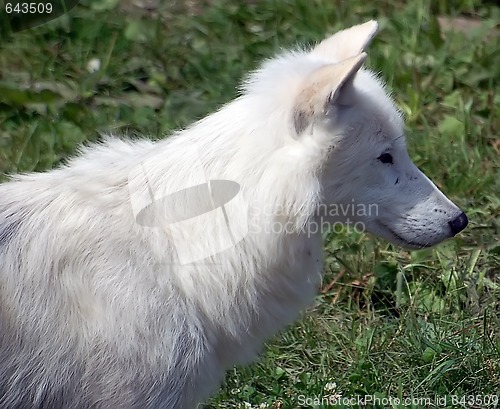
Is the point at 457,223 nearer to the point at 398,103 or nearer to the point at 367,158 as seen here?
the point at 367,158

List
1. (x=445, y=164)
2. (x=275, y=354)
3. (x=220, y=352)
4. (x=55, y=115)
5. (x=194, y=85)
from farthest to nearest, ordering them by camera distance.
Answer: (x=194, y=85)
(x=55, y=115)
(x=445, y=164)
(x=275, y=354)
(x=220, y=352)

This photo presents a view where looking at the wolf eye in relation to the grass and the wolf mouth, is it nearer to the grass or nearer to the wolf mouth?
the wolf mouth

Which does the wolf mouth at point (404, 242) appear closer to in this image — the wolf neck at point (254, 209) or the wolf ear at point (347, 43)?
the wolf neck at point (254, 209)

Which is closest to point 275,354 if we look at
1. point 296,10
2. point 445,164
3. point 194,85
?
point 445,164

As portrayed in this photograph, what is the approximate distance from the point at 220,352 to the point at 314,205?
59 centimetres

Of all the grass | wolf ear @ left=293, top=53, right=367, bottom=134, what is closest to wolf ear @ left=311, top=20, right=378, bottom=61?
wolf ear @ left=293, top=53, right=367, bottom=134

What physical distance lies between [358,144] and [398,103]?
2544 mm

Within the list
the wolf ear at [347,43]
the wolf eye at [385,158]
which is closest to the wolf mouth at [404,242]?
the wolf eye at [385,158]

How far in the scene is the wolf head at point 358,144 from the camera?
2.90 metres

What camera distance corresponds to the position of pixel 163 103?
5578mm

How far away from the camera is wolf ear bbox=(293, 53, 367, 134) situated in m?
2.78

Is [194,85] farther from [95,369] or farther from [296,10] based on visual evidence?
[95,369]

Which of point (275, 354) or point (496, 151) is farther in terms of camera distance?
point (496, 151)

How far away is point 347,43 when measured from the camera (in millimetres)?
3295
